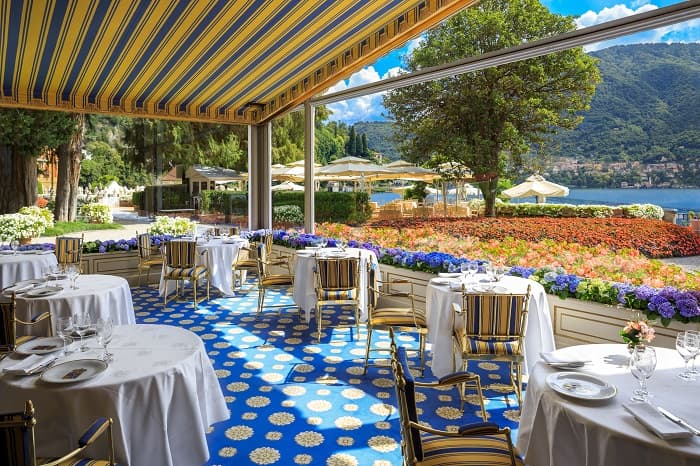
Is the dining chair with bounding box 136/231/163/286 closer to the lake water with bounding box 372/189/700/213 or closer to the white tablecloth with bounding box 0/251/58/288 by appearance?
the white tablecloth with bounding box 0/251/58/288

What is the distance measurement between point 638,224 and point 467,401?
628cm

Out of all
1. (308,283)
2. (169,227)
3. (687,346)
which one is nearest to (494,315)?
(687,346)

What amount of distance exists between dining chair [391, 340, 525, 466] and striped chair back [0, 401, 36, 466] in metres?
1.31

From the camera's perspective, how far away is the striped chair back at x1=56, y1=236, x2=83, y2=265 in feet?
23.9

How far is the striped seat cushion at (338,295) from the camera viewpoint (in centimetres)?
546

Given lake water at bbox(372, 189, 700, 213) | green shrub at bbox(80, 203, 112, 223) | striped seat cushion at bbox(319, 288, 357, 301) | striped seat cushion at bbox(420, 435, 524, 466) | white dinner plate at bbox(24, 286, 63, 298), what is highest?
lake water at bbox(372, 189, 700, 213)

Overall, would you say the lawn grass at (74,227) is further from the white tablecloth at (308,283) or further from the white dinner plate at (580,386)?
the white dinner plate at (580,386)

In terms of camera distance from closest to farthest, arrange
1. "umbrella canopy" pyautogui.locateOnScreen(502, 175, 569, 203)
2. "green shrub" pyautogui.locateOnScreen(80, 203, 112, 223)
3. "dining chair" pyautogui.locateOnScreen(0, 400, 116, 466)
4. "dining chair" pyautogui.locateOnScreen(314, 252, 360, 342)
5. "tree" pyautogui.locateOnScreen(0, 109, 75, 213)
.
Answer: "dining chair" pyautogui.locateOnScreen(0, 400, 116, 466)
"dining chair" pyautogui.locateOnScreen(314, 252, 360, 342)
"tree" pyautogui.locateOnScreen(0, 109, 75, 213)
"umbrella canopy" pyautogui.locateOnScreen(502, 175, 569, 203)
"green shrub" pyautogui.locateOnScreen(80, 203, 112, 223)

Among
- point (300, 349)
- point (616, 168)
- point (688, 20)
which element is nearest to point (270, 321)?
point (300, 349)

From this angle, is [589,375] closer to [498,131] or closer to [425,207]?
[498,131]

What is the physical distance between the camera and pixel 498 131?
11758 mm

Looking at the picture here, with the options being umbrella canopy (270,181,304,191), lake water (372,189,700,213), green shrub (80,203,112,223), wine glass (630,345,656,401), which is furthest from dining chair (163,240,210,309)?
umbrella canopy (270,181,304,191)

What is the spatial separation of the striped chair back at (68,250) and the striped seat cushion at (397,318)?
520cm

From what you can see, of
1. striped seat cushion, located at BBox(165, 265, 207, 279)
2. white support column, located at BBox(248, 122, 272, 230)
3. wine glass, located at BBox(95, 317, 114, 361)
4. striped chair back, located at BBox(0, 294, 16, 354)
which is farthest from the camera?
white support column, located at BBox(248, 122, 272, 230)
